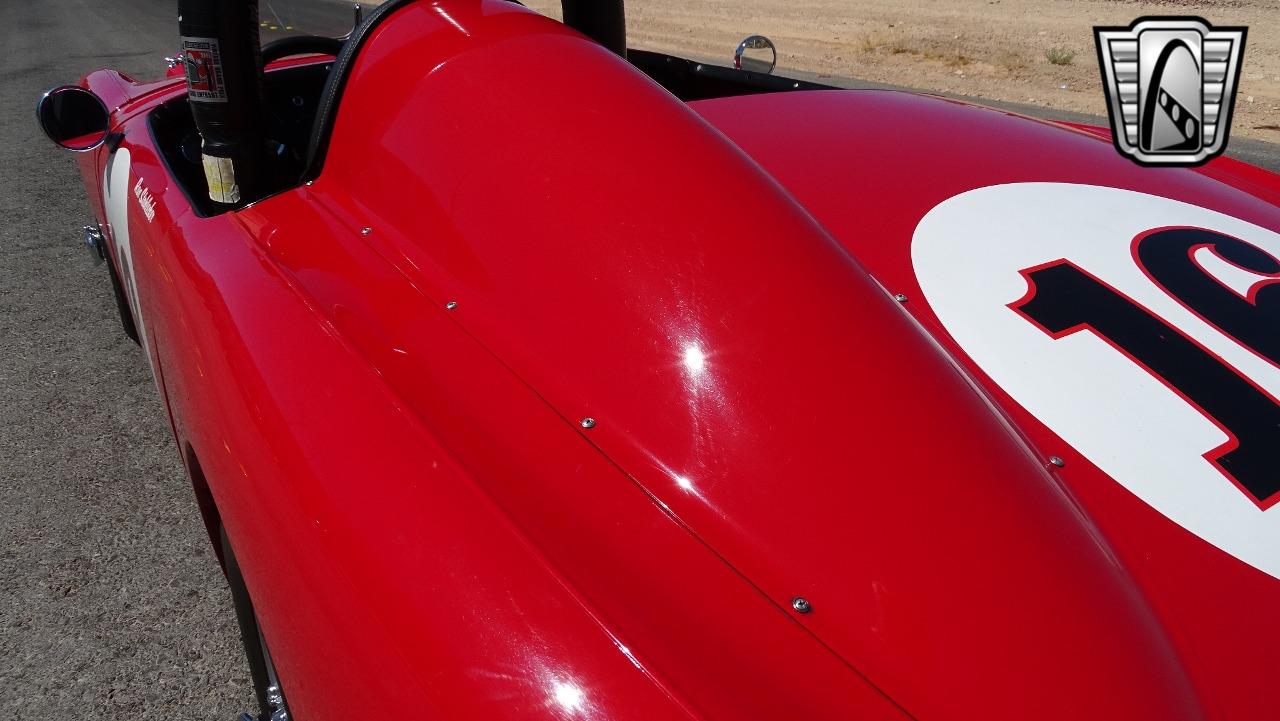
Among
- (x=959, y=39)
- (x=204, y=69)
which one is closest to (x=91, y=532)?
(x=204, y=69)

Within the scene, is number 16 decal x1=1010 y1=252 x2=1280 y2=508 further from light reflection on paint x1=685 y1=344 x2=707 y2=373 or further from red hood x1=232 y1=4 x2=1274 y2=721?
light reflection on paint x1=685 y1=344 x2=707 y2=373

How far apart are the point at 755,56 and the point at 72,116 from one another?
238 centimetres

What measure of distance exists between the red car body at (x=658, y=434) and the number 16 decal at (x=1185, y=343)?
0.01 meters

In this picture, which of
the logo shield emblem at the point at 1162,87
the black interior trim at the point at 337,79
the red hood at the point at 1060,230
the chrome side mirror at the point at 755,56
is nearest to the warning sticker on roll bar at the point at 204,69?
the black interior trim at the point at 337,79

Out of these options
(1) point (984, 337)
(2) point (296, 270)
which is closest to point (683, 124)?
(1) point (984, 337)

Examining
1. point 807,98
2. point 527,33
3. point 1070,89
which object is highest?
point 527,33

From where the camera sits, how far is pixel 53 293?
4035mm

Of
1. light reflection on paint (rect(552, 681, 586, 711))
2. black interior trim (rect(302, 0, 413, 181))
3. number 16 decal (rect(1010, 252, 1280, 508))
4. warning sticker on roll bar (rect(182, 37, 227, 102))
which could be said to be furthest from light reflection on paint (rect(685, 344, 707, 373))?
warning sticker on roll bar (rect(182, 37, 227, 102))

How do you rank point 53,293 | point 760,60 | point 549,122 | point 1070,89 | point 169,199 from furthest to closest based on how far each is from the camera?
point 1070,89 → point 53,293 → point 760,60 → point 169,199 → point 549,122

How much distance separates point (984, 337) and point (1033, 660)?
72 cm

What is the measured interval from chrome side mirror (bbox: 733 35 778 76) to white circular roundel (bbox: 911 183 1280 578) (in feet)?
5.21

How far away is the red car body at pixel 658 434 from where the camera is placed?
0.96 meters

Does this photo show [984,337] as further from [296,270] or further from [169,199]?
[169,199]

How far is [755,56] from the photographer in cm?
341
